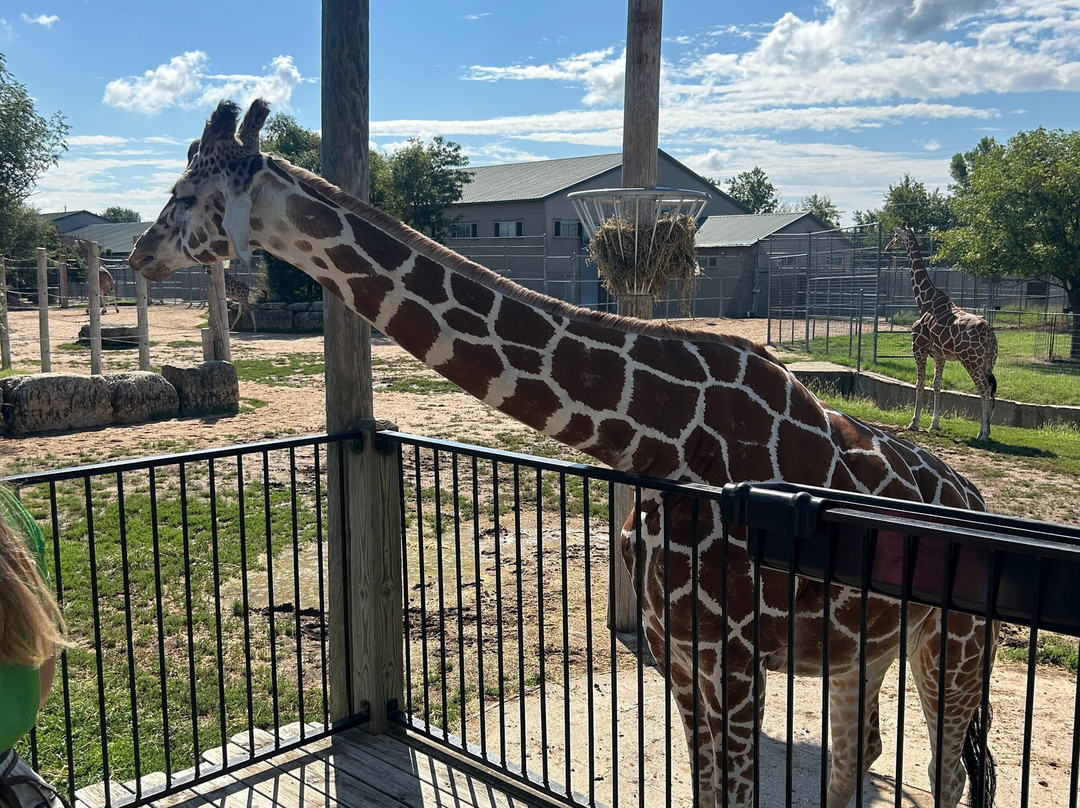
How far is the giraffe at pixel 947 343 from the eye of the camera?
1085 centimetres

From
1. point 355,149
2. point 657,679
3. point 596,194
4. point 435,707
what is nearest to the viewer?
point 355,149

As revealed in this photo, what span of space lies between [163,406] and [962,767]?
11037mm

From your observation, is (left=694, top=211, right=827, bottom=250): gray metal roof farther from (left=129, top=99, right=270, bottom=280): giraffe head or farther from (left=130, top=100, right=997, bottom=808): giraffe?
(left=129, top=99, right=270, bottom=280): giraffe head

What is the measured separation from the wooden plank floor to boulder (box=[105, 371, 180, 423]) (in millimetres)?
9195

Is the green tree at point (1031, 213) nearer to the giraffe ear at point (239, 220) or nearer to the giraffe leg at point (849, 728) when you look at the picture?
the giraffe leg at point (849, 728)

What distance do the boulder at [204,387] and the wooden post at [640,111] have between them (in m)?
8.53

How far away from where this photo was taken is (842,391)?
14539 millimetres

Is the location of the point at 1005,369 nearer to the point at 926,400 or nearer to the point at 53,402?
the point at 926,400

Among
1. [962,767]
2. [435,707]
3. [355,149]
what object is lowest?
[435,707]

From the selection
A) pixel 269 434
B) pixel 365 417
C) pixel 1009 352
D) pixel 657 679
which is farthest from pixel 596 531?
pixel 1009 352

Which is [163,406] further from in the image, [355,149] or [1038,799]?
[1038,799]

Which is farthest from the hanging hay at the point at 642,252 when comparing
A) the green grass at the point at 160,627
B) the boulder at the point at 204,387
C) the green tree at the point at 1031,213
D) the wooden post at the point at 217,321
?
the green tree at the point at 1031,213

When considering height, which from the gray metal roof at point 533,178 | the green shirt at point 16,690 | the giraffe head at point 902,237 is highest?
the gray metal roof at point 533,178

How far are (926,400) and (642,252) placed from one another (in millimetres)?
9470
